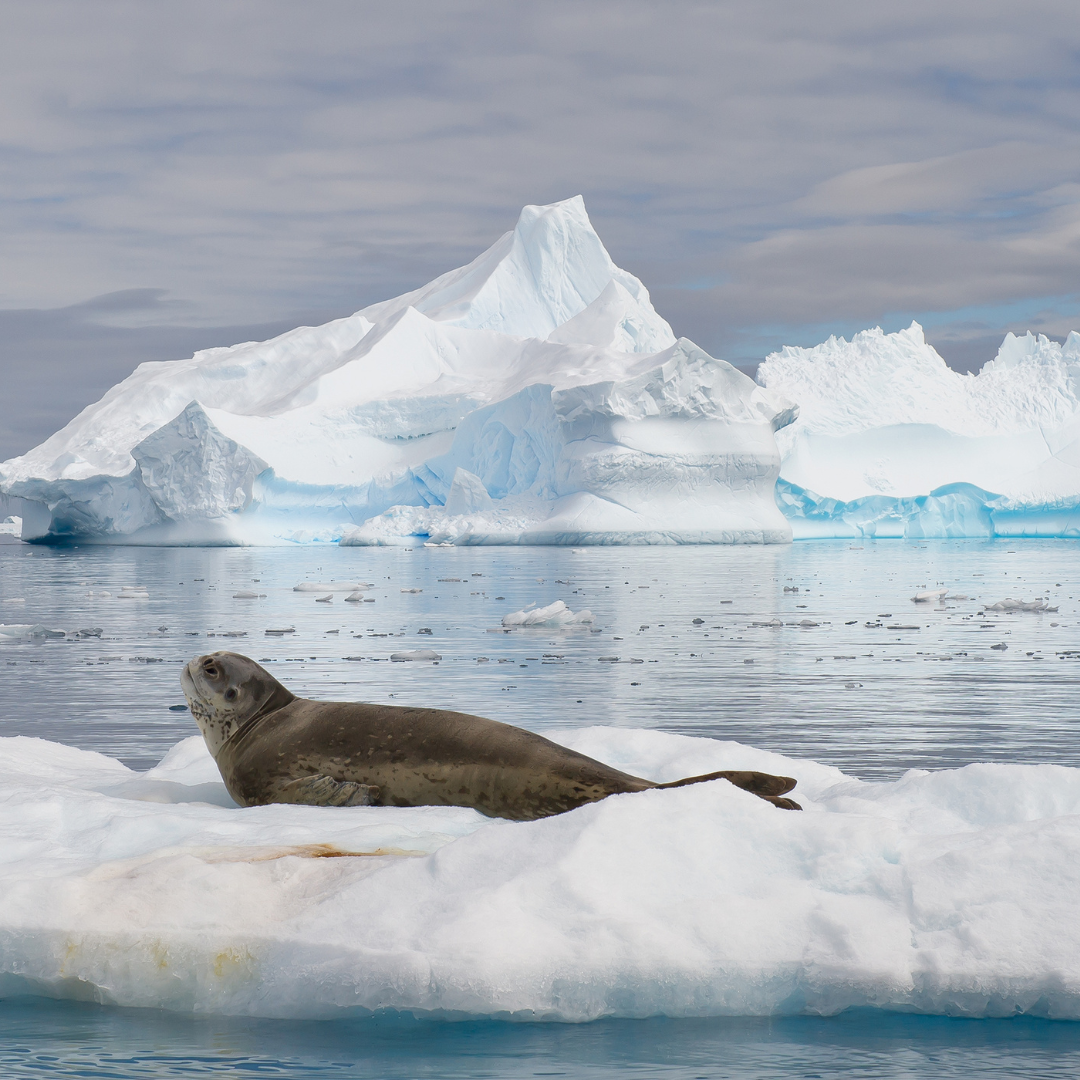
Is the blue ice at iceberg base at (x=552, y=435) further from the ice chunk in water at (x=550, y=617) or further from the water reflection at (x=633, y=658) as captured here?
the ice chunk in water at (x=550, y=617)

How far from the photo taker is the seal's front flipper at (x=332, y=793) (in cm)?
434

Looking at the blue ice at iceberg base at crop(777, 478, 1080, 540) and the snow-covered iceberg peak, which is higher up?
the snow-covered iceberg peak

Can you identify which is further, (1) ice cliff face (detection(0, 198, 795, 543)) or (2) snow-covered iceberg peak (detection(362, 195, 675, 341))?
(2) snow-covered iceberg peak (detection(362, 195, 675, 341))

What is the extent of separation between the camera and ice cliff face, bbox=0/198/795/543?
41.1 meters

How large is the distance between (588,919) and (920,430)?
4716cm

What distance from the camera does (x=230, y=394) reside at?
52.5 m

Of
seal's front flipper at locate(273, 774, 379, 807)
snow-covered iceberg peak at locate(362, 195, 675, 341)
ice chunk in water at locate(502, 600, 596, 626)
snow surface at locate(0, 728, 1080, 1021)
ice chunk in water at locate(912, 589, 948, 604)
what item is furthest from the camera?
snow-covered iceberg peak at locate(362, 195, 675, 341)

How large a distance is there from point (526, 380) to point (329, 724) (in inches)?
1552

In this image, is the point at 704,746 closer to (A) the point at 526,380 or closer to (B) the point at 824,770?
(B) the point at 824,770

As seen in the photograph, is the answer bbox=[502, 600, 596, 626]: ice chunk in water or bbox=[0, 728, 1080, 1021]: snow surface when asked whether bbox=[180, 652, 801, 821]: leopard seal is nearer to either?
bbox=[0, 728, 1080, 1021]: snow surface

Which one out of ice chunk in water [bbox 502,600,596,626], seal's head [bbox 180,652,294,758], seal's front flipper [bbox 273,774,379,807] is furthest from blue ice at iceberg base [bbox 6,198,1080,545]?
seal's front flipper [bbox 273,774,379,807]

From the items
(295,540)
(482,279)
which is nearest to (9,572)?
(295,540)

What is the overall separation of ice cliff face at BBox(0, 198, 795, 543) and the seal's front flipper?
3534cm

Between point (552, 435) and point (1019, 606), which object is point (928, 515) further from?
point (1019, 606)
